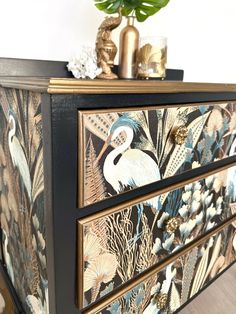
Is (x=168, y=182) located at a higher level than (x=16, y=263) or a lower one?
higher

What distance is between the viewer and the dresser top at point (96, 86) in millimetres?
406

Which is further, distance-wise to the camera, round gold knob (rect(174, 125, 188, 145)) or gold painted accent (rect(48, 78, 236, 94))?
round gold knob (rect(174, 125, 188, 145))

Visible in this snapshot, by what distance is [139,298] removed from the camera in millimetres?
695

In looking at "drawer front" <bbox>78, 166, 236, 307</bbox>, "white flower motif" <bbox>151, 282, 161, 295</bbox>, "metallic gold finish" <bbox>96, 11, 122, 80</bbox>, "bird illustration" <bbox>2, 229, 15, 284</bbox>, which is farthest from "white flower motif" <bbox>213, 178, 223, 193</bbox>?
"bird illustration" <bbox>2, 229, 15, 284</bbox>

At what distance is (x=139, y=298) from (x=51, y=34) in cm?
88

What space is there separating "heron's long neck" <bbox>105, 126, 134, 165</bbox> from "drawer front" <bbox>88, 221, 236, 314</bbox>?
0.34 metres

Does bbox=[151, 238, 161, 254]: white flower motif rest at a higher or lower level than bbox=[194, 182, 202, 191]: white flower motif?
lower

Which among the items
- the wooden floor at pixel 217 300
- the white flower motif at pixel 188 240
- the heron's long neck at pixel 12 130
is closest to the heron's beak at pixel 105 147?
the heron's long neck at pixel 12 130

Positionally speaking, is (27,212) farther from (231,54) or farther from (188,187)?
(231,54)

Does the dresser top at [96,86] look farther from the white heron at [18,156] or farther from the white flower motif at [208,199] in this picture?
the white flower motif at [208,199]

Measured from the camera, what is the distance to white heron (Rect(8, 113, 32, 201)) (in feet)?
1.93

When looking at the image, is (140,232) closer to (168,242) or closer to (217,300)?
(168,242)

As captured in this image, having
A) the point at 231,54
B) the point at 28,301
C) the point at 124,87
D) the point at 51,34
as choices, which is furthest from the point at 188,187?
the point at 231,54

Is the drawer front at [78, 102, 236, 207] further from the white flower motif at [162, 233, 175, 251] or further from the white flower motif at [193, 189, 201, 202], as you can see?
the white flower motif at [162, 233, 175, 251]
